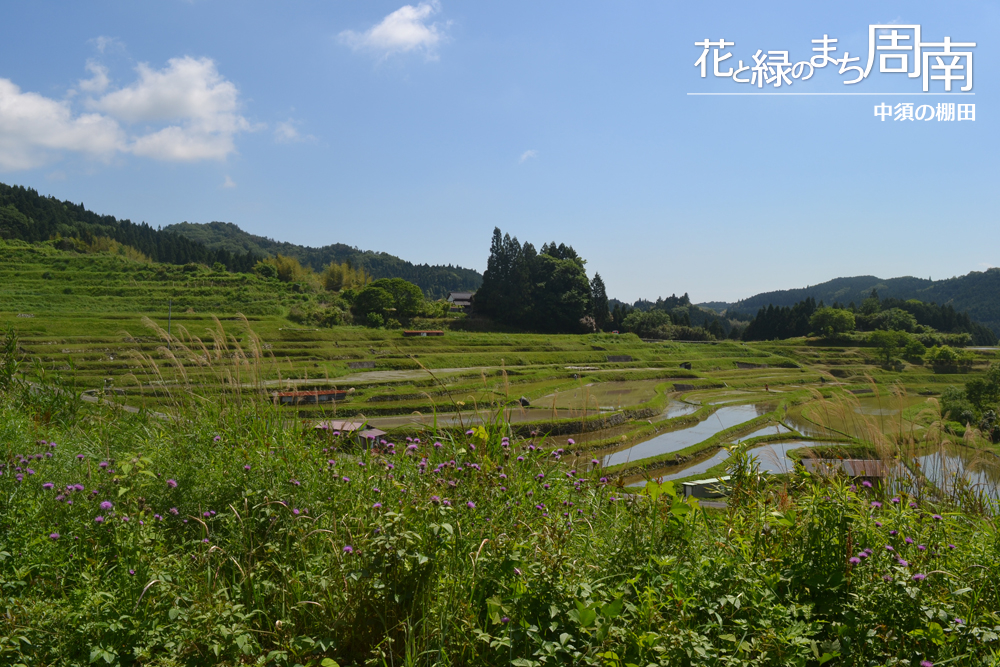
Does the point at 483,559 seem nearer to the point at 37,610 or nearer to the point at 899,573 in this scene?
the point at 899,573

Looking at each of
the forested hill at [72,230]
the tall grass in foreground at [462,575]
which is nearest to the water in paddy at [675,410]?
the tall grass in foreground at [462,575]

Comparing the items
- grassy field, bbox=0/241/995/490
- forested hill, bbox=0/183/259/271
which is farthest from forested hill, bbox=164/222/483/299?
grassy field, bbox=0/241/995/490

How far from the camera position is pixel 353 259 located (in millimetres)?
159875

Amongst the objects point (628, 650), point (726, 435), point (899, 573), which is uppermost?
point (899, 573)

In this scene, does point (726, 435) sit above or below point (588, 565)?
below

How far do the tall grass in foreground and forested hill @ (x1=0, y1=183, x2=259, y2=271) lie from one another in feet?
278

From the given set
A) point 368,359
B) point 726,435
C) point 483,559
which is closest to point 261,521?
point 483,559

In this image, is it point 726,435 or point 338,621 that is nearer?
point 338,621

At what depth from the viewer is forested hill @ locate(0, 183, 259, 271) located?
259ft

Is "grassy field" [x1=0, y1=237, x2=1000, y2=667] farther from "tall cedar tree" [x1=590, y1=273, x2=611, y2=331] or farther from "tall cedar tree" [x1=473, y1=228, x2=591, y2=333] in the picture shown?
"tall cedar tree" [x1=590, y1=273, x2=611, y2=331]

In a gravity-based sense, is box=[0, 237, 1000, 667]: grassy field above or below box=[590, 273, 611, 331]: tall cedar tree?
below

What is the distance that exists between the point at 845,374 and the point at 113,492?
54.0m

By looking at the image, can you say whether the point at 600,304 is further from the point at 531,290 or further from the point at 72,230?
the point at 72,230

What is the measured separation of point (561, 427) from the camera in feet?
70.9
